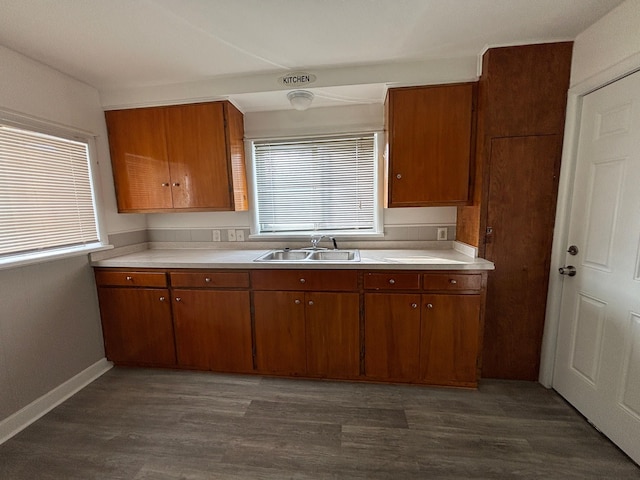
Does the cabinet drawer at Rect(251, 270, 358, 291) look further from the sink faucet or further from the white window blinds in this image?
the white window blinds

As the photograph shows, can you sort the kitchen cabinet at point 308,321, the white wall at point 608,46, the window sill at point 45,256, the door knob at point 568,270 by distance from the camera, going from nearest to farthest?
the white wall at point 608,46 → the window sill at point 45,256 → the door knob at point 568,270 → the kitchen cabinet at point 308,321

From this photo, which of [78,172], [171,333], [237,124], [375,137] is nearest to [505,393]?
Answer: [375,137]

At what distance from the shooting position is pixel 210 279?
2.09 m

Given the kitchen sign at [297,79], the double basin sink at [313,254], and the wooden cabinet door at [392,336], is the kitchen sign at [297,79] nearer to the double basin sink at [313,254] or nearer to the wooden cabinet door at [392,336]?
the double basin sink at [313,254]

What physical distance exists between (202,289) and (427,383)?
6.15 feet

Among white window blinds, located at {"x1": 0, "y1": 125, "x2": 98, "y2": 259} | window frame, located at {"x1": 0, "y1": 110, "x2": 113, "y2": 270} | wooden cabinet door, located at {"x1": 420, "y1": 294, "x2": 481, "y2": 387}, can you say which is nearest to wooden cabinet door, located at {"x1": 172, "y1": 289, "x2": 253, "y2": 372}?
window frame, located at {"x1": 0, "y1": 110, "x2": 113, "y2": 270}

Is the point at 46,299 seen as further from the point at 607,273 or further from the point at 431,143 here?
the point at 607,273

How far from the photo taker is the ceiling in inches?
54.5

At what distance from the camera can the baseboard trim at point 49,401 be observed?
1.65 m

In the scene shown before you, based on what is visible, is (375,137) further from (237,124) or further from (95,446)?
(95,446)

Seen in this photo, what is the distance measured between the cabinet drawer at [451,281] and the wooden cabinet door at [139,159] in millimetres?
2218

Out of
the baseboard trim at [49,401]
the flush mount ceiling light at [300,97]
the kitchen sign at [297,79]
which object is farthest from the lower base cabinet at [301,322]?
the kitchen sign at [297,79]

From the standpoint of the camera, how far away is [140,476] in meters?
1.38

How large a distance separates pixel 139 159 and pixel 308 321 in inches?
79.1
